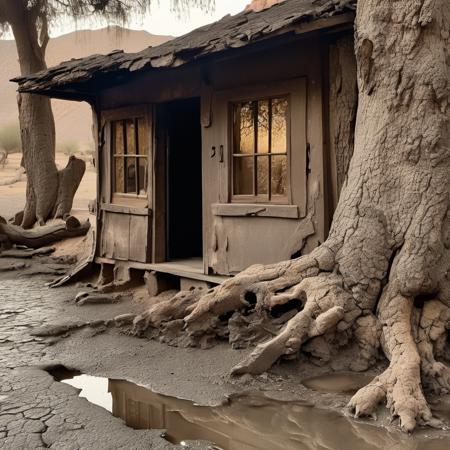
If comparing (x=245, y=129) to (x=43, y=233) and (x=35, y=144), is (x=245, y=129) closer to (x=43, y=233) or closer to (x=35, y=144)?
(x=43, y=233)

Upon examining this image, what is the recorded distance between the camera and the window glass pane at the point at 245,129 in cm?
713

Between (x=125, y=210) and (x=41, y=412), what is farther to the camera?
(x=125, y=210)

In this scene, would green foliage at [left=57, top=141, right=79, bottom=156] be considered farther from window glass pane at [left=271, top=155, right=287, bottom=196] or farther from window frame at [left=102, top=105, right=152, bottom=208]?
window glass pane at [left=271, top=155, right=287, bottom=196]

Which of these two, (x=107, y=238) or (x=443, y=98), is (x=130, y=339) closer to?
(x=107, y=238)

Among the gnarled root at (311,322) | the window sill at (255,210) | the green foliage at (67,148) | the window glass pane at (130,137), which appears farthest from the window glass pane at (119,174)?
the green foliage at (67,148)

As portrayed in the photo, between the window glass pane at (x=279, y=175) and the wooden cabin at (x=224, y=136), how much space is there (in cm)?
2

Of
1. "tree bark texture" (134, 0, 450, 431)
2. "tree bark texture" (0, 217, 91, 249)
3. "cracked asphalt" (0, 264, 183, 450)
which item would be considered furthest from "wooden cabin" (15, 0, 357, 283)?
"tree bark texture" (0, 217, 91, 249)

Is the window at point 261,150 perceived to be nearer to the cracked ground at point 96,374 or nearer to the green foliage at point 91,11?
the cracked ground at point 96,374

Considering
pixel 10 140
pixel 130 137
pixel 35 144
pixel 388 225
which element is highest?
pixel 10 140

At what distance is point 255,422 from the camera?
4.27 m

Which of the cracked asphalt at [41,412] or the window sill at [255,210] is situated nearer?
the cracked asphalt at [41,412]

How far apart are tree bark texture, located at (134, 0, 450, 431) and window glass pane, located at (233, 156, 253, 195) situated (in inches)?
68.1

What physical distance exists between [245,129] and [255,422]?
3878 millimetres

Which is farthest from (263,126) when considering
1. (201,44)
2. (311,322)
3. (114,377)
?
(114,377)
